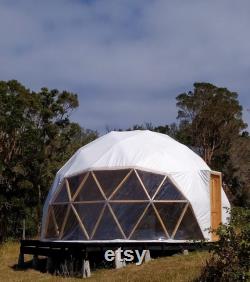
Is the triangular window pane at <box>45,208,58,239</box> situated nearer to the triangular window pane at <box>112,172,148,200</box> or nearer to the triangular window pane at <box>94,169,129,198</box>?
the triangular window pane at <box>94,169,129,198</box>

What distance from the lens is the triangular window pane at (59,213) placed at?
1541cm

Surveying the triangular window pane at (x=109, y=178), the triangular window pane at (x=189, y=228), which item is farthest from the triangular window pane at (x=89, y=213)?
the triangular window pane at (x=189, y=228)

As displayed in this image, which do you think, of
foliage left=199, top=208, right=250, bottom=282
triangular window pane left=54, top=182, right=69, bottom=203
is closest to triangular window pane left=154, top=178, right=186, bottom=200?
triangular window pane left=54, top=182, right=69, bottom=203

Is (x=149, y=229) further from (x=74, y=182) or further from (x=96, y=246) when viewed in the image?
(x=74, y=182)

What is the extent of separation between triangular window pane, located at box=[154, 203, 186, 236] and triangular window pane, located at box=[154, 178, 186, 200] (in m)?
0.17

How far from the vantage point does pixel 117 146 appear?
1580 centimetres

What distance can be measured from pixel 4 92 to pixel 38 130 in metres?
2.19

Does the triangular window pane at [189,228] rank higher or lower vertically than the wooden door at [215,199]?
lower

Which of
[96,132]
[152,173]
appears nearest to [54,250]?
[152,173]

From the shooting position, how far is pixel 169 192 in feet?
48.7

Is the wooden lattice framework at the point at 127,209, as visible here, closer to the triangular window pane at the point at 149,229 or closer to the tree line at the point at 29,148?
the triangular window pane at the point at 149,229

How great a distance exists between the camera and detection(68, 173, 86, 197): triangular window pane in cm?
1536

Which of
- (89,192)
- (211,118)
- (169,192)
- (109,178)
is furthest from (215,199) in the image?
(211,118)

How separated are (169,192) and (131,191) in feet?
3.12
